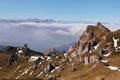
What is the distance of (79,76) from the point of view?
199375mm

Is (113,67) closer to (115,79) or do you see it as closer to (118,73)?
(118,73)

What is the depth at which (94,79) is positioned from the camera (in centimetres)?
17462

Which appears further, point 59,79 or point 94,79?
point 59,79

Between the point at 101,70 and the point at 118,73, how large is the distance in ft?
62.2

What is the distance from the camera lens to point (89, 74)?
651ft

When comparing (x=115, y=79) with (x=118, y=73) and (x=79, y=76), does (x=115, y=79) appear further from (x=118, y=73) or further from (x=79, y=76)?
(x=79, y=76)

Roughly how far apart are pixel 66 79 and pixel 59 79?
169 inches

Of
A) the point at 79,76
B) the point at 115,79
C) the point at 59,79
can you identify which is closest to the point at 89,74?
the point at 79,76

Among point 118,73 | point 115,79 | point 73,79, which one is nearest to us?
point 115,79

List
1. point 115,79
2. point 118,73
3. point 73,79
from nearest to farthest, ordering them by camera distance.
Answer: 1. point 115,79
2. point 118,73
3. point 73,79

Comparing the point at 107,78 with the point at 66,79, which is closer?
the point at 107,78

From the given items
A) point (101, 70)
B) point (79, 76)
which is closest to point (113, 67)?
point (101, 70)

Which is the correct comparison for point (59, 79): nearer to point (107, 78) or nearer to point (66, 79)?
point (66, 79)

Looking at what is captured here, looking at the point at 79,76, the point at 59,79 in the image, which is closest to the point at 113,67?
the point at 79,76
